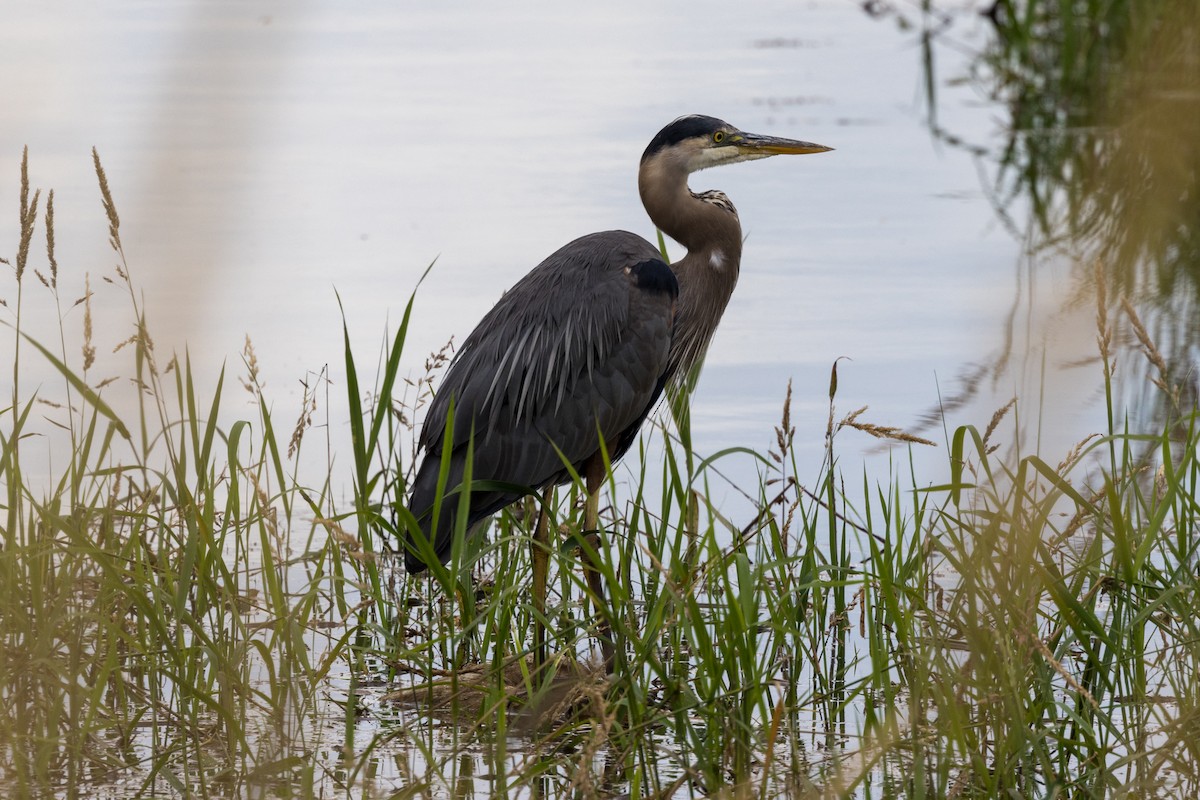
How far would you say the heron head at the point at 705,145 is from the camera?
4531mm

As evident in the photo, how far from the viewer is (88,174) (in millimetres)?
7117

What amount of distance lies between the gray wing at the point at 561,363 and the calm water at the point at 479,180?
0.70m

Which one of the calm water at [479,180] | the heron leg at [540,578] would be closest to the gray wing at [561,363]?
the heron leg at [540,578]

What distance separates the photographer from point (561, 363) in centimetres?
418

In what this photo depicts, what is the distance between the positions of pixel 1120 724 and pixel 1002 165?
651 cm

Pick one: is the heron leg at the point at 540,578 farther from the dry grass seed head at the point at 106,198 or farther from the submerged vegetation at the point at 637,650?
the dry grass seed head at the point at 106,198

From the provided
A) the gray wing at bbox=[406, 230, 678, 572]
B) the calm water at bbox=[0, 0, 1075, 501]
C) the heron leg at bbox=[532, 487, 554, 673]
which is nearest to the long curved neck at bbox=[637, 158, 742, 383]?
the gray wing at bbox=[406, 230, 678, 572]

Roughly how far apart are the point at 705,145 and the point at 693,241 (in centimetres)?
29

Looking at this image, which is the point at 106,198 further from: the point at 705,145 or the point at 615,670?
the point at 705,145

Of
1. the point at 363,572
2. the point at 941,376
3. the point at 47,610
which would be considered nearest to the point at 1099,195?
the point at 47,610

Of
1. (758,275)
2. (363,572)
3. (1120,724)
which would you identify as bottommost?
(1120,724)

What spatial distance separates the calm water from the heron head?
85 centimetres

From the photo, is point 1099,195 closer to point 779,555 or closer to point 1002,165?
point 779,555

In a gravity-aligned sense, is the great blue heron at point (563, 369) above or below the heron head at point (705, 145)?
below
